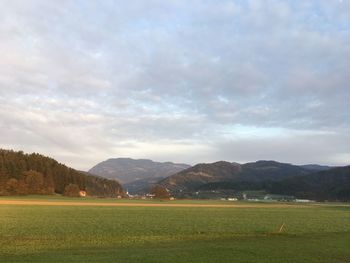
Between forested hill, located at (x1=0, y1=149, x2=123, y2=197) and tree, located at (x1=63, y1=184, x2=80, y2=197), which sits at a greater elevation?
forested hill, located at (x1=0, y1=149, x2=123, y2=197)

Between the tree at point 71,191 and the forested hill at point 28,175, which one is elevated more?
the forested hill at point 28,175

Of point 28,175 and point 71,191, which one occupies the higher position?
point 28,175

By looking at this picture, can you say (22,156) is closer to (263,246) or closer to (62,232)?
(62,232)

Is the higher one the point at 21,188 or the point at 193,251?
the point at 21,188

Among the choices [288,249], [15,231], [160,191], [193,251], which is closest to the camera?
[193,251]

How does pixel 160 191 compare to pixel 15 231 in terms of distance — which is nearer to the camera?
pixel 15 231

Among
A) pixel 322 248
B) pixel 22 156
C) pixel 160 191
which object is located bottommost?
pixel 322 248

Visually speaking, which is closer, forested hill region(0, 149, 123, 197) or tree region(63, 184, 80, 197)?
forested hill region(0, 149, 123, 197)

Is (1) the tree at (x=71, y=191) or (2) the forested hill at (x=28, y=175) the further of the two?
(1) the tree at (x=71, y=191)

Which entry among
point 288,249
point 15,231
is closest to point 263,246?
point 288,249

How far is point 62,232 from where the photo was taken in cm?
3688

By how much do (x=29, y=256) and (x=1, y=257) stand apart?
1.28 m

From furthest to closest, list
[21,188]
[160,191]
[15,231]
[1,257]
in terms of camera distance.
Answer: [160,191], [21,188], [15,231], [1,257]

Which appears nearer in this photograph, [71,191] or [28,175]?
[28,175]
